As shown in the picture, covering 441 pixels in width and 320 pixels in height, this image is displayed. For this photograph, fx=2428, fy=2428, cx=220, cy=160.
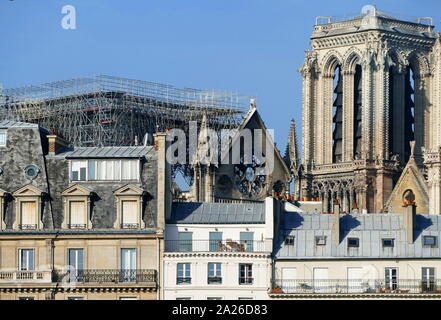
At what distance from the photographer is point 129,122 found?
154 meters

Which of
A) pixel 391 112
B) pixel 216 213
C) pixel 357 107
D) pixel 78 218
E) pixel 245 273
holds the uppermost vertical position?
pixel 357 107

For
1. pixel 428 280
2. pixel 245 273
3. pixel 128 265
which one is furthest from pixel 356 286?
pixel 128 265

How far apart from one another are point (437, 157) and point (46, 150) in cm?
5092

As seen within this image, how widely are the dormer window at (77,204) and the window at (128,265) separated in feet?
8.49

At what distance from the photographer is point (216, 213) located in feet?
384

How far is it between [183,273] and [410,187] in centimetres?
6252

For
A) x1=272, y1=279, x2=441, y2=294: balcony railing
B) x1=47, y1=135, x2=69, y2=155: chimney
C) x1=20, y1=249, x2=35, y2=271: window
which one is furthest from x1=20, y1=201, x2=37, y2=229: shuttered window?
x1=272, y1=279, x2=441, y2=294: balcony railing

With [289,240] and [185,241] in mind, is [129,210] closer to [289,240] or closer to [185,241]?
[185,241]

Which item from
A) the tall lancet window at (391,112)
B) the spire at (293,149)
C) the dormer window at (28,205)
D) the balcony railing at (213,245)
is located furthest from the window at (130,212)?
the tall lancet window at (391,112)

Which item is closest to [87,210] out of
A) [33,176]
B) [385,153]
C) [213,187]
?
[33,176]

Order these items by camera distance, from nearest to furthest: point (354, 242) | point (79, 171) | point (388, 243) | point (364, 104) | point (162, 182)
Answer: point (388, 243) → point (354, 242) → point (162, 182) → point (79, 171) → point (364, 104)

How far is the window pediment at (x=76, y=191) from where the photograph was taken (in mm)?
114500

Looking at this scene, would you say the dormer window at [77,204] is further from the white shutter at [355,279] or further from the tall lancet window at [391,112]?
the tall lancet window at [391,112]
